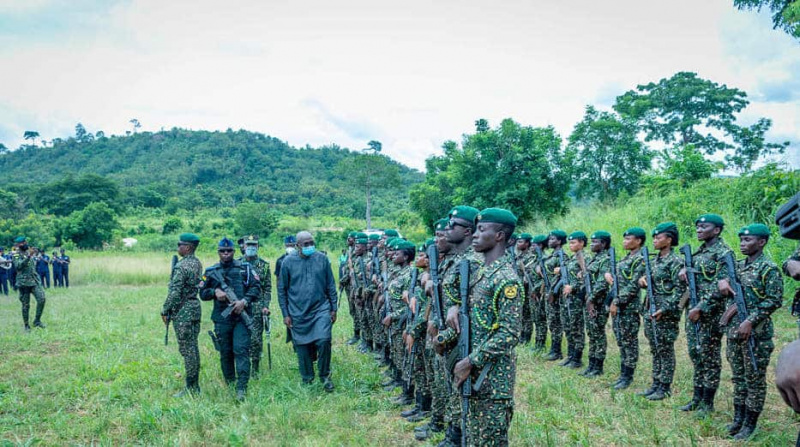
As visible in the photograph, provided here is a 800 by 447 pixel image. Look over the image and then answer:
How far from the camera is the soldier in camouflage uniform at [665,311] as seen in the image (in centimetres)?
588

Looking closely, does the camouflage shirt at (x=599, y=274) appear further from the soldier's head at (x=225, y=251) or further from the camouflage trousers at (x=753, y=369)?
the soldier's head at (x=225, y=251)

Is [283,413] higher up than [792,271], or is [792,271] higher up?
[792,271]

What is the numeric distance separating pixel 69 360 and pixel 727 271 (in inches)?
375

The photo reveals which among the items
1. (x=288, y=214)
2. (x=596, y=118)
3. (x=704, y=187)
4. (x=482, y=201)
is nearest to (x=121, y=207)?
(x=288, y=214)

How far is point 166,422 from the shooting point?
17.5 feet

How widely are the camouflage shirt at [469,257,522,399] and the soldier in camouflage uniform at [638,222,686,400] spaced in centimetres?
343

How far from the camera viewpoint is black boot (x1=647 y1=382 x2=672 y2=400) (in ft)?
19.4

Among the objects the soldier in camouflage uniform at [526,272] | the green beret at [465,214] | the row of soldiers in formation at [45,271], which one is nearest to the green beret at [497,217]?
the green beret at [465,214]

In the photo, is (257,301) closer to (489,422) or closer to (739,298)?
A: (489,422)

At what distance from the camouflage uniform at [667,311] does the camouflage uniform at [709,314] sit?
1.02 feet

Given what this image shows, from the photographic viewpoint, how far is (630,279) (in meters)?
6.40

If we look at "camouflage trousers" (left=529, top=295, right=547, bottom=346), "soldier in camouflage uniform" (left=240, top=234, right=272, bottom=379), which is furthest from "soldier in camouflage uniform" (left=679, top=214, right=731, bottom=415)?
"soldier in camouflage uniform" (left=240, top=234, right=272, bottom=379)

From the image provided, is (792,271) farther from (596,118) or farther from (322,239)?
(322,239)

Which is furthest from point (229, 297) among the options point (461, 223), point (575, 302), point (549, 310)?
point (549, 310)
